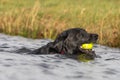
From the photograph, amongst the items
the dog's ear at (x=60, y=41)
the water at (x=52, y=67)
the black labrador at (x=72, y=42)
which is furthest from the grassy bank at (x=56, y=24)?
the dog's ear at (x=60, y=41)

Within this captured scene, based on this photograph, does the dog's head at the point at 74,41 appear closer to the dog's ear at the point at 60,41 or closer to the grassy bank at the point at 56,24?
the dog's ear at the point at 60,41

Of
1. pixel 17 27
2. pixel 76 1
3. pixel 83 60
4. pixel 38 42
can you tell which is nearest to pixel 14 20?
pixel 17 27

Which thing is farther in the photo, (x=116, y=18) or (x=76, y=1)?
(x=76, y=1)

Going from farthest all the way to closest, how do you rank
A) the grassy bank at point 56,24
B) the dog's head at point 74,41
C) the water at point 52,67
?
the grassy bank at point 56,24, the dog's head at point 74,41, the water at point 52,67

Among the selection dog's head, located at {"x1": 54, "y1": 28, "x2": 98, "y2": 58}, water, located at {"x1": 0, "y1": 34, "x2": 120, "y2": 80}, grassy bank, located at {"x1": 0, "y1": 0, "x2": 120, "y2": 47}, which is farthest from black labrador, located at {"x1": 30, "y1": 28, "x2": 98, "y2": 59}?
grassy bank, located at {"x1": 0, "y1": 0, "x2": 120, "y2": 47}

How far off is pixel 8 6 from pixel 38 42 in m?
6.80

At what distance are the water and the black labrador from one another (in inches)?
13.2

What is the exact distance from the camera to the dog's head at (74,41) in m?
10.7

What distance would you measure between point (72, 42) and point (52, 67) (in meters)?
1.65

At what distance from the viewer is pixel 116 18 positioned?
15.6 metres

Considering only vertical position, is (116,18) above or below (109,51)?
above

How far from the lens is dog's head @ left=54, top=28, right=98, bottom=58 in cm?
1068

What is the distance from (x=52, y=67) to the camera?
9.17 meters

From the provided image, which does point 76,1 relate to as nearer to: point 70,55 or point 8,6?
point 8,6
